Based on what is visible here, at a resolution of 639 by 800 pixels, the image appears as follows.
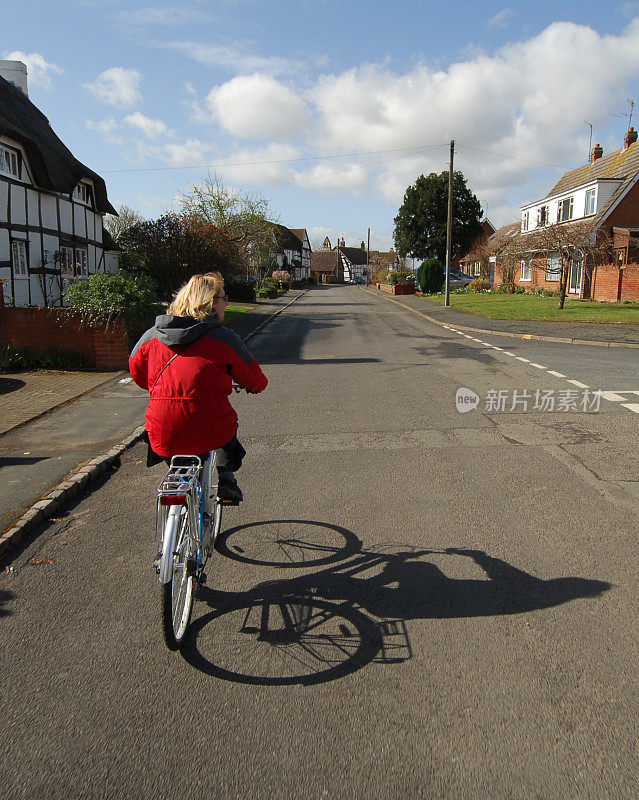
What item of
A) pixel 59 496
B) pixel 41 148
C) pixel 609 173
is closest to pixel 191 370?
pixel 59 496

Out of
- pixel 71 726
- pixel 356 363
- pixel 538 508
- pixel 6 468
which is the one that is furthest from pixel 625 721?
pixel 356 363

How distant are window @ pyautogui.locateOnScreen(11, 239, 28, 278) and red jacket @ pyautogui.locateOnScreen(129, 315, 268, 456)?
70.4 ft

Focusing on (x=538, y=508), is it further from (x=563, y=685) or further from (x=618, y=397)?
(x=618, y=397)

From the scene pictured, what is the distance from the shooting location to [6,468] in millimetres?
6492

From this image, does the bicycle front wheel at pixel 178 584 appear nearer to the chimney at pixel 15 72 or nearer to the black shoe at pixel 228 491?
the black shoe at pixel 228 491

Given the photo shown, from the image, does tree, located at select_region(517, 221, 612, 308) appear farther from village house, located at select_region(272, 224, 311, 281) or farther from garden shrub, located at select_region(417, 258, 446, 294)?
village house, located at select_region(272, 224, 311, 281)

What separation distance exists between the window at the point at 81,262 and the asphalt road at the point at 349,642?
78.2 feet

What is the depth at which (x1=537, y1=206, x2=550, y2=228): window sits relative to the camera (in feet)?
147

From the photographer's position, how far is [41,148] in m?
24.2

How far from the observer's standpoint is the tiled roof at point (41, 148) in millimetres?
23219

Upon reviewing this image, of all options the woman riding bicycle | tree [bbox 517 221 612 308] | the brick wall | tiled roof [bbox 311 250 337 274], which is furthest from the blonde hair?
tiled roof [bbox 311 250 337 274]

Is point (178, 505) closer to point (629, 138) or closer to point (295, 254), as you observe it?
point (629, 138)

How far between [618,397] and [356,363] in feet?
19.5

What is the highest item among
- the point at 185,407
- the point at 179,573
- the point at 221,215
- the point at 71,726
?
the point at 221,215
